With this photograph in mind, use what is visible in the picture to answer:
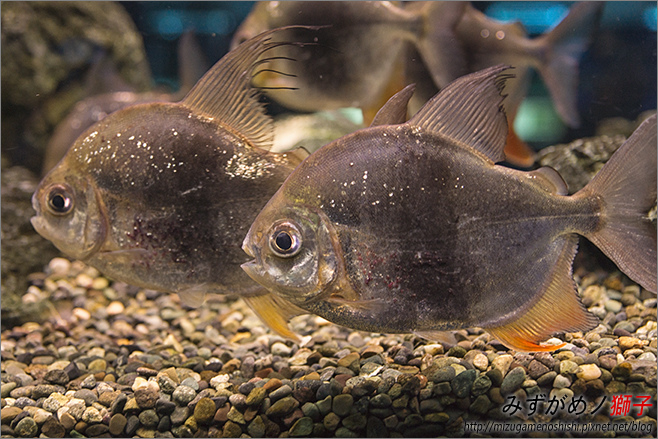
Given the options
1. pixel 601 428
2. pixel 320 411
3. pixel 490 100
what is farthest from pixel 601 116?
pixel 320 411

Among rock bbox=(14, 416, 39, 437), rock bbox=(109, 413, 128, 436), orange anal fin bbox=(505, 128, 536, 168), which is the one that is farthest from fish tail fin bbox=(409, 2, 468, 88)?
rock bbox=(14, 416, 39, 437)

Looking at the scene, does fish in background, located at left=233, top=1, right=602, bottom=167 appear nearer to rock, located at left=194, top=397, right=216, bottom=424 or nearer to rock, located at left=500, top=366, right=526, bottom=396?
rock, located at left=500, top=366, right=526, bottom=396

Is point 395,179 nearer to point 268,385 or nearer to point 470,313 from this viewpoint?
point 470,313

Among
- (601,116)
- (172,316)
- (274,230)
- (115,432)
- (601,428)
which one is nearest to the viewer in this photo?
(274,230)

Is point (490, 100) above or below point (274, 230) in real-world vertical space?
above

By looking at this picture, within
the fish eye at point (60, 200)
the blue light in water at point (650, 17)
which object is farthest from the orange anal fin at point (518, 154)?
the fish eye at point (60, 200)

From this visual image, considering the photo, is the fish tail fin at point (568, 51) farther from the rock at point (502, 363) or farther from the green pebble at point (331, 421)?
the green pebble at point (331, 421)
